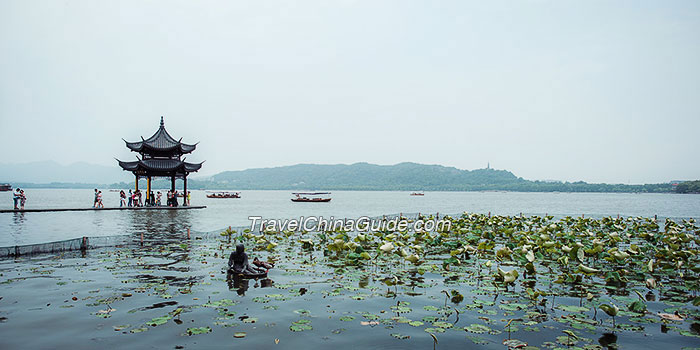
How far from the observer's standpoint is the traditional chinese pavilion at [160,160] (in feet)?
133

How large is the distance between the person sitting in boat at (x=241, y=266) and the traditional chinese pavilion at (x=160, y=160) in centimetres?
3253

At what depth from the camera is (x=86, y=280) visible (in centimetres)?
1042

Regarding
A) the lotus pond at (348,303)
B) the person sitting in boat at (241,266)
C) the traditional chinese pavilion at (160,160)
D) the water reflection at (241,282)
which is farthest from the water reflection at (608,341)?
the traditional chinese pavilion at (160,160)

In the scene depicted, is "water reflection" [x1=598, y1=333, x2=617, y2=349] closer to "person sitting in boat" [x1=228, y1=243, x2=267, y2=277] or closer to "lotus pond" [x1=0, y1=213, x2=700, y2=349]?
"lotus pond" [x1=0, y1=213, x2=700, y2=349]

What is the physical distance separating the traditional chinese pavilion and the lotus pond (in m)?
28.7

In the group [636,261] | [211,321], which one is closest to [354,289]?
[211,321]

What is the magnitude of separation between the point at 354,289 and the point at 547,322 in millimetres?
4284

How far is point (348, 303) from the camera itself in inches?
350

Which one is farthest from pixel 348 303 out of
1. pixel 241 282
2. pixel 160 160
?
pixel 160 160

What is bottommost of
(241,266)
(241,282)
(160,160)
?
(241,282)

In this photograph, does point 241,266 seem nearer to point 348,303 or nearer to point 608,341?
point 348,303

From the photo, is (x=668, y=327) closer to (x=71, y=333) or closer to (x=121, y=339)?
(x=121, y=339)

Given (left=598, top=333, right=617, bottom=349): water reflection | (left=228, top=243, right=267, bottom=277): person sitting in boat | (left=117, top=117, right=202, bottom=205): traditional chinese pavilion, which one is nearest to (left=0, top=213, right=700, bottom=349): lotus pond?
(left=598, top=333, right=617, bottom=349): water reflection

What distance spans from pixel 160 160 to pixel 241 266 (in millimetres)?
35196
